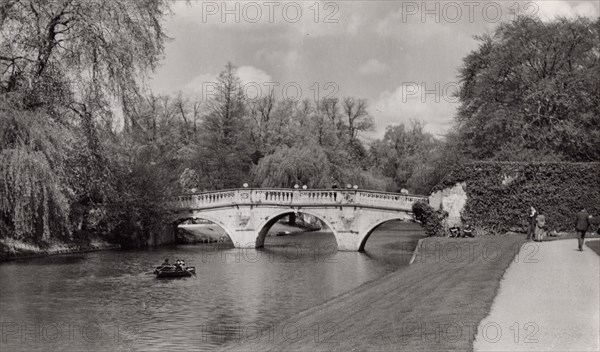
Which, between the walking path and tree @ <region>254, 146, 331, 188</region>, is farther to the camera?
tree @ <region>254, 146, 331, 188</region>

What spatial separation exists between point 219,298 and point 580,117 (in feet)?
71.5

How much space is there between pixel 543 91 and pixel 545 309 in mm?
23291

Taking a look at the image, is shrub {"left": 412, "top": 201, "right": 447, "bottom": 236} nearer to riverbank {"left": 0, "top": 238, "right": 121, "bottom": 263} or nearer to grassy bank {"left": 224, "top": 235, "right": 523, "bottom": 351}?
grassy bank {"left": 224, "top": 235, "right": 523, "bottom": 351}

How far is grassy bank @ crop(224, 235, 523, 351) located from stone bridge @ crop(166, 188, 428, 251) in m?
14.0

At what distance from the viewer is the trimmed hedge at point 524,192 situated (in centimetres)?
2872

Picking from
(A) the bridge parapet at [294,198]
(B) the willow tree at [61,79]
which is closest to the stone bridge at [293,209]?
(A) the bridge parapet at [294,198]

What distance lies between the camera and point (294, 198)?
35031mm

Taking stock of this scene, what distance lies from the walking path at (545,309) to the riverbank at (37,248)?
61.5 ft

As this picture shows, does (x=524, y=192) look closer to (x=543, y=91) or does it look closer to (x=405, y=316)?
(x=543, y=91)

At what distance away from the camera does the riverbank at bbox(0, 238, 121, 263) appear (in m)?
26.5

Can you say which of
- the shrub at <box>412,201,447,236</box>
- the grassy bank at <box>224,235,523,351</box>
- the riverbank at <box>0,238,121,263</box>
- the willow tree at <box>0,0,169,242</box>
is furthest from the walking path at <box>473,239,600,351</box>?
the riverbank at <box>0,238,121,263</box>

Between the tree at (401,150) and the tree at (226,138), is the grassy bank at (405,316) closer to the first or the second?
the tree at (226,138)

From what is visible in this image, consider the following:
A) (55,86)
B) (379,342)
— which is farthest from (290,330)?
(55,86)

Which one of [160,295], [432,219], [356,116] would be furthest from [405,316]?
Result: [356,116]
